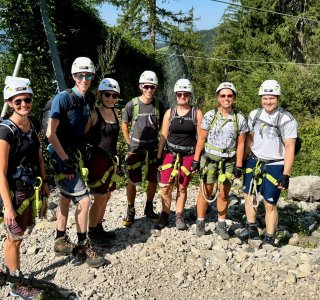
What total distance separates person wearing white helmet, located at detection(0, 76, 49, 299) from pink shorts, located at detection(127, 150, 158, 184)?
1843 mm

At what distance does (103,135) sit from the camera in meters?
5.22

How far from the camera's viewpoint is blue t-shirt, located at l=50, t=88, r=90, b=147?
4504 mm

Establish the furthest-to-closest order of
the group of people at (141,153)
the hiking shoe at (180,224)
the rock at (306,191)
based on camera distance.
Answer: the rock at (306,191) < the hiking shoe at (180,224) < the group of people at (141,153)

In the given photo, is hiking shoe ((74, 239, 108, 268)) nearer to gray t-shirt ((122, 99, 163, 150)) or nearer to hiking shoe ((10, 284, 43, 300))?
hiking shoe ((10, 284, 43, 300))

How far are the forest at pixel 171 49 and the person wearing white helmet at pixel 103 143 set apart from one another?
4385mm

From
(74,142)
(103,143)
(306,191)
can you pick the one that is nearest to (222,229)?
(103,143)

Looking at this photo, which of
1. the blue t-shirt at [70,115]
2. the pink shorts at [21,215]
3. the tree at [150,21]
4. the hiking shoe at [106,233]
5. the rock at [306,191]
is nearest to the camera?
the pink shorts at [21,215]

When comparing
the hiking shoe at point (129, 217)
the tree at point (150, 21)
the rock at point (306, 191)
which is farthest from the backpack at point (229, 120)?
the tree at point (150, 21)

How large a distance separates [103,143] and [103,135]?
0.11 metres

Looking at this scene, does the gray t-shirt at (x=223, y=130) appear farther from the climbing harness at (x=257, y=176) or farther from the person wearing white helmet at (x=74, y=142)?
the person wearing white helmet at (x=74, y=142)

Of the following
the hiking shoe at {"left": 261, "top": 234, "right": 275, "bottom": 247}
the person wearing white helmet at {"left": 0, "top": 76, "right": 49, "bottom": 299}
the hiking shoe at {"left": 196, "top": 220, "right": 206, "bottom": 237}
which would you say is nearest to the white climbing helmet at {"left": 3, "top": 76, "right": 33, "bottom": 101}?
the person wearing white helmet at {"left": 0, "top": 76, "right": 49, "bottom": 299}

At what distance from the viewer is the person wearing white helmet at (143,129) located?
5.73 m

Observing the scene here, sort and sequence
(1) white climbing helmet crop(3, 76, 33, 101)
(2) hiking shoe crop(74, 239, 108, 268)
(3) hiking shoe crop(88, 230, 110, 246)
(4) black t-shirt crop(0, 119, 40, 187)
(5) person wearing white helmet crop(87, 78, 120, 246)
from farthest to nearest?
(3) hiking shoe crop(88, 230, 110, 246), (5) person wearing white helmet crop(87, 78, 120, 246), (2) hiking shoe crop(74, 239, 108, 268), (1) white climbing helmet crop(3, 76, 33, 101), (4) black t-shirt crop(0, 119, 40, 187)

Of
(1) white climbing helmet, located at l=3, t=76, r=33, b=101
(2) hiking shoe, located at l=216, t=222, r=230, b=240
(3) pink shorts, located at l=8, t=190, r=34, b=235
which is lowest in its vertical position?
(2) hiking shoe, located at l=216, t=222, r=230, b=240
